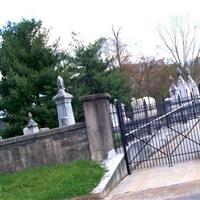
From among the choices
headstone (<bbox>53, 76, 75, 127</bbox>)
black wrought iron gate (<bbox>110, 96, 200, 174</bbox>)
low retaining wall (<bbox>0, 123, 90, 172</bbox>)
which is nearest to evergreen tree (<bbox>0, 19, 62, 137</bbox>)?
headstone (<bbox>53, 76, 75, 127</bbox>)

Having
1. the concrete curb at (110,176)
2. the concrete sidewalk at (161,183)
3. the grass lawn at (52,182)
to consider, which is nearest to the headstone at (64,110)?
the grass lawn at (52,182)

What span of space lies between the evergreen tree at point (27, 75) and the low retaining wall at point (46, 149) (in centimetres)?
1581

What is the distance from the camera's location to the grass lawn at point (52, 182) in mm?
10941

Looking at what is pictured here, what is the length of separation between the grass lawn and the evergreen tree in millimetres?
16805

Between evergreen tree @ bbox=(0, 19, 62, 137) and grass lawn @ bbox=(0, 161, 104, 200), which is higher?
evergreen tree @ bbox=(0, 19, 62, 137)

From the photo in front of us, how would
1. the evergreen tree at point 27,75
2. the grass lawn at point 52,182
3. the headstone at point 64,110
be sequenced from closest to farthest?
the grass lawn at point 52,182 < the headstone at point 64,110 < the evergreen tree at point 27,75

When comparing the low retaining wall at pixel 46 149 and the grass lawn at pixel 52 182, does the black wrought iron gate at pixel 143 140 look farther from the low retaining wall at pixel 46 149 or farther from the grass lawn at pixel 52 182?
the grass lawn at pixel 52 182

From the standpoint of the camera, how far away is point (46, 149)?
13633mm

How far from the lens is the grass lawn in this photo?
35.9 ft

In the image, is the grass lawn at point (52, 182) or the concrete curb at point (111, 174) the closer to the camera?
the concrete curb at point (111, 174)

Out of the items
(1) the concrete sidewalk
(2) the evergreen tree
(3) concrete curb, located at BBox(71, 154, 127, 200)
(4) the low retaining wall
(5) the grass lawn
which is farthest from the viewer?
(2) the evergreen tree

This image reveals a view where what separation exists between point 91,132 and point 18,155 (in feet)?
7.66

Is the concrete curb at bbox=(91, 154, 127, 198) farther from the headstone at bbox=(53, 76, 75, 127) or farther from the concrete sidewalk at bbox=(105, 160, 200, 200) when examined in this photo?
the headstone at bbox=(53, 76, 75, 127)

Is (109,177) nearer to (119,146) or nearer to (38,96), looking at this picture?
(119,146)
